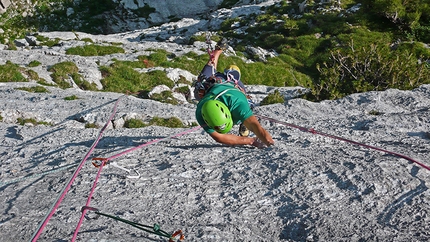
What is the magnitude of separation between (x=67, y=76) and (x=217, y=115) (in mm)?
12574

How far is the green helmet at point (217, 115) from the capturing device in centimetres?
648

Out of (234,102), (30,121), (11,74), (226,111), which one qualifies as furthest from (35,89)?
(226,111)

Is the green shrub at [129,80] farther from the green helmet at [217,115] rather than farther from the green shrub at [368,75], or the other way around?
the green helmet at [217,115]

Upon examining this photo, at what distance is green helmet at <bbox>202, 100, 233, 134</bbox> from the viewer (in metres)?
6.48

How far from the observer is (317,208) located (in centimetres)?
516

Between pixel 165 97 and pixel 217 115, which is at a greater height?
pixel 217 115

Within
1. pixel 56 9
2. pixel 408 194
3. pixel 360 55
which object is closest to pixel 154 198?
pixel 408 194

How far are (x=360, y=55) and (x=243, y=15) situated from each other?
879 inches

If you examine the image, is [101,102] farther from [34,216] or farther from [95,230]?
[95,230]

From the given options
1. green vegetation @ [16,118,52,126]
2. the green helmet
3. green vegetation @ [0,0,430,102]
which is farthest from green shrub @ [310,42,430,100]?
green vegetation @ [16,118,52,126]

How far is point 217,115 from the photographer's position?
21.2ft

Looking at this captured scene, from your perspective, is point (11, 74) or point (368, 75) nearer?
point (368, 75)

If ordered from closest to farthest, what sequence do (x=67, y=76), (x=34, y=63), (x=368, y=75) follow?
(x=368, y=75) → (x=67, y=76) → (x=34, y=63)

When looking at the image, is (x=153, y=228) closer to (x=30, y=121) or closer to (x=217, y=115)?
(x=217, y=115)
